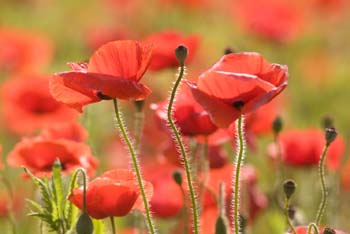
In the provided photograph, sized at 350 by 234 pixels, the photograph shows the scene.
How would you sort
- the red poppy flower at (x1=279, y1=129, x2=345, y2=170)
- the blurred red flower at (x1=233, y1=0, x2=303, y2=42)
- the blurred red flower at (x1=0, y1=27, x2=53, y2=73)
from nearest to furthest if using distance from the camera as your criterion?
the red poppy flower at (x1=279, y1=129, x2=345, y2=170) < the blurred red flower at (x1=0, y1=27, x2=53, y2=73) < the blurred red flower at (x1=233, y1=0, x2=303, y2=42)

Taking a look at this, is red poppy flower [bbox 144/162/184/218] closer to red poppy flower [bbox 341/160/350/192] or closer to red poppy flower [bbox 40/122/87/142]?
red poppy flower [bbox 40/122/87/142]

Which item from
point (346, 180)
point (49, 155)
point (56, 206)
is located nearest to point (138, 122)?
point (49, 155)


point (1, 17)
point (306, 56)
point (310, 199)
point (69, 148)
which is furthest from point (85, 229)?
point (1, 17)

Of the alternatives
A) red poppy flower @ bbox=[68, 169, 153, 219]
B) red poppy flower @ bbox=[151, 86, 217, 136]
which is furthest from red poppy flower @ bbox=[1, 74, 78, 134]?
red poppy flower @ bbox=[68, 169, 153, 219]

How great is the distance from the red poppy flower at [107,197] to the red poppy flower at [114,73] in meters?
0.13

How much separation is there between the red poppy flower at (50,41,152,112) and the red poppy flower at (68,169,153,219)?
13cm

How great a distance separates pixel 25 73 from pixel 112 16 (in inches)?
128

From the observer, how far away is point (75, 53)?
22.6ft

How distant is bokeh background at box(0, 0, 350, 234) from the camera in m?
3.95

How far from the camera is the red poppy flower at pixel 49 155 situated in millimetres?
2102

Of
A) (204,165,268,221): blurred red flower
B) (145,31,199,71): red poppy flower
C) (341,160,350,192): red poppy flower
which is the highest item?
A: (145,31,199,71): red poppy flower

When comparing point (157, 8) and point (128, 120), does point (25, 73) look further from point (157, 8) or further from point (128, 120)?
point (157, 8)

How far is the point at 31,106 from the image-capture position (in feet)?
11.9

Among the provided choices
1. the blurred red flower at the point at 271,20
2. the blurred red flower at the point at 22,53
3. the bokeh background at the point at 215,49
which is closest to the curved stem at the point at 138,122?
the bokeh background at the point at 215,49
